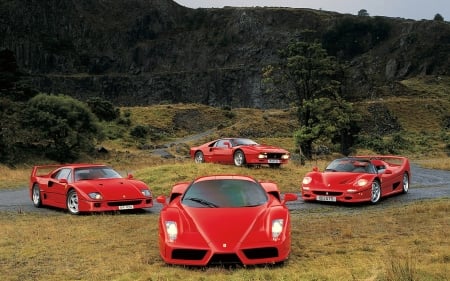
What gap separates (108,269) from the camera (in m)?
7.37

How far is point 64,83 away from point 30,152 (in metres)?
99.9

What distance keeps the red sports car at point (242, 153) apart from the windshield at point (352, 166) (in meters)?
5.78

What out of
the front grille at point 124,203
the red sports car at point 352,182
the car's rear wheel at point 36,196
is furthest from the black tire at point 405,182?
the car's rear wheel at point 36,196

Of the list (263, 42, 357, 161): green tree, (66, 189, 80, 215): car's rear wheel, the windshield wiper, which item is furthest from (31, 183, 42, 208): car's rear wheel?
(263, 42, 357, 161): green tree

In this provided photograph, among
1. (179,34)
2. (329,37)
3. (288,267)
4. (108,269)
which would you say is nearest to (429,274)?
(288,267)

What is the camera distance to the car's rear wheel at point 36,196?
51.4ft

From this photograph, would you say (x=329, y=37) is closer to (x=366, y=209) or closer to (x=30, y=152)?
(x=30, y=152)

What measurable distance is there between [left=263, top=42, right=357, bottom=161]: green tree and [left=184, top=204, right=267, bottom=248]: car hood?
2804cm

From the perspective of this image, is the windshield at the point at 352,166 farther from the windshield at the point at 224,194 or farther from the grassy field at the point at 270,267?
the windshield at the point at 224,194

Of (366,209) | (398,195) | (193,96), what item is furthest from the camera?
(193,96)

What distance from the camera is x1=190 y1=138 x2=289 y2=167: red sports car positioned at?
21.6 m

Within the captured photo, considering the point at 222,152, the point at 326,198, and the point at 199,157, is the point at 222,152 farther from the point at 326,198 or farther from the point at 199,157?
the point at 326,198

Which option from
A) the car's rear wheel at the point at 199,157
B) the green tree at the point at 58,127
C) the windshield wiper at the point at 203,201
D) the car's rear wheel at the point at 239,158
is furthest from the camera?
the green tree at the point at 58,127

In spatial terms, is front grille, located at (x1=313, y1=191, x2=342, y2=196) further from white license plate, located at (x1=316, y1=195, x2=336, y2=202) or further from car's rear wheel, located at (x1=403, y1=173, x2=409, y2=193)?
car's rear wheel, located at (x1=403, y1=173, x2=409, y2=193)
